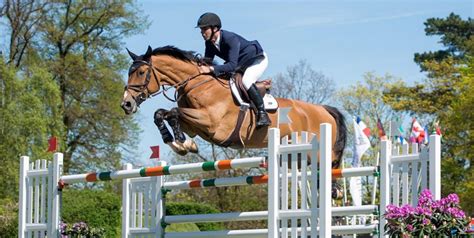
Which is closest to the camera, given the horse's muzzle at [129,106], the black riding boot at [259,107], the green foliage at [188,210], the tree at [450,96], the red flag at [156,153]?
the red flag at [156,153]

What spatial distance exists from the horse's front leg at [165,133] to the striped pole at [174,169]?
1.32ft

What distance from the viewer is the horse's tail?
9.54 m

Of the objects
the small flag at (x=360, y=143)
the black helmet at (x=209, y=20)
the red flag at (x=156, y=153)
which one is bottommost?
the red flag at (x=156, y=153)

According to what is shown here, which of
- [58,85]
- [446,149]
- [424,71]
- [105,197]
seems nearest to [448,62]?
[424,71]

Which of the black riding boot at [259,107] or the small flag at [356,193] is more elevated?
the black riding boot at [259,107]

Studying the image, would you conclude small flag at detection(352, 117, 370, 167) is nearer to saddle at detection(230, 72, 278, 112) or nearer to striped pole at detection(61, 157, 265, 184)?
saddle at detection(230, 72, 278, 112)

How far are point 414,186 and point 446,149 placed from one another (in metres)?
24.1

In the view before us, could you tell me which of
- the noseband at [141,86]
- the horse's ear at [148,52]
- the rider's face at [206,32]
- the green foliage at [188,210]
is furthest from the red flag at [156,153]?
→ the green foliage at [188,210]

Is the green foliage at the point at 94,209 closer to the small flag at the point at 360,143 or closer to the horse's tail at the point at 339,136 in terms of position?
the small flag at the point at 360,143

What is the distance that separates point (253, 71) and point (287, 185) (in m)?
2.37

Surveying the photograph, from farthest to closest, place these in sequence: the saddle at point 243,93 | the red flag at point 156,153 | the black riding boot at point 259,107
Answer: the saddle at point 243,93
the black riding boot at point 259,107
the red flag at point 156,153

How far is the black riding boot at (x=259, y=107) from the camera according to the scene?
8578mm

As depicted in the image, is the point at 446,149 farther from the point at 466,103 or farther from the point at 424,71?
the point at 424,71

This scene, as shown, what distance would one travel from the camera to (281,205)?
6.70 meters
